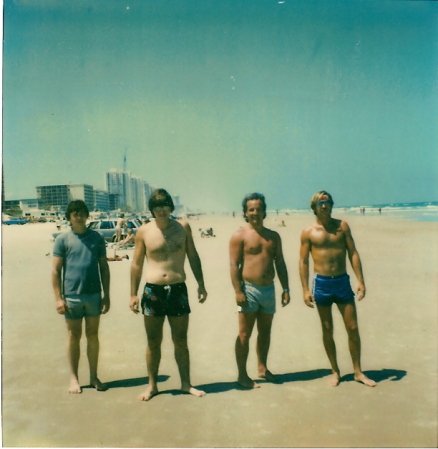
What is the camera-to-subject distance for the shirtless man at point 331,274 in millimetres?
4164

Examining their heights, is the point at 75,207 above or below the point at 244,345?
above

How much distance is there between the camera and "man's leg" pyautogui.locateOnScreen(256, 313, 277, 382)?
13.8 feet

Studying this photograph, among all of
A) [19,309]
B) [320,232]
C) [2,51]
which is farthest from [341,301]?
[19,309]

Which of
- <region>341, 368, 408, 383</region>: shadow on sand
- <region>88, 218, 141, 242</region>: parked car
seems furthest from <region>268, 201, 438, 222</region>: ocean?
<region>341, 368, 408, 383</region>: shadow on sand

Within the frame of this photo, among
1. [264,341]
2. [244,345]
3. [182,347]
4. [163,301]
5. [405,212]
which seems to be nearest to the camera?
[163,301]

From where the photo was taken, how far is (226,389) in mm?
4117

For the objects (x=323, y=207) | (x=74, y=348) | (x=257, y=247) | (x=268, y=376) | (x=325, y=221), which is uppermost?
(x=323, y=207)

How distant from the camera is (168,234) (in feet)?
13.1

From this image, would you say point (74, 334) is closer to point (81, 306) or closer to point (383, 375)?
point (81, 306)

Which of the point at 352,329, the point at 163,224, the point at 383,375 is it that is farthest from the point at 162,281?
the point at 383,375

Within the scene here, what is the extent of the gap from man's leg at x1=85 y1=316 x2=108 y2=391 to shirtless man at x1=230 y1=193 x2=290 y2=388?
1270mm

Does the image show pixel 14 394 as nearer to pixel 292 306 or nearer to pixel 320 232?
pixel 320 232

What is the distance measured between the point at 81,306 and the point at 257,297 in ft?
5.11

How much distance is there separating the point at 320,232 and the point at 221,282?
5.53 meters
